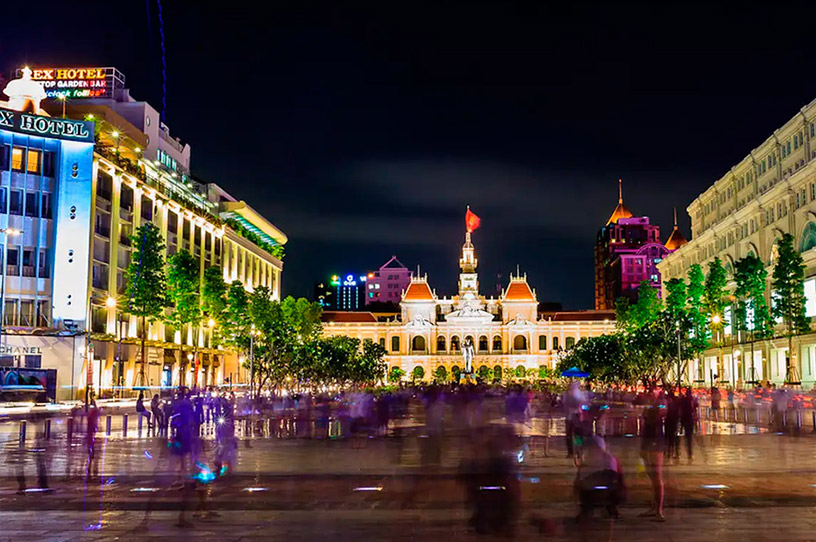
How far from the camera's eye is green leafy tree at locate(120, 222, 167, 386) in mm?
72688

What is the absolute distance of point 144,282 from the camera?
7256cm

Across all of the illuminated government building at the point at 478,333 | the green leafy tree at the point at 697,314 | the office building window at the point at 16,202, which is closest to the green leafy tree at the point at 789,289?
the green leafy tree at the point at 697,314

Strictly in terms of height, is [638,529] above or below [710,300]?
below

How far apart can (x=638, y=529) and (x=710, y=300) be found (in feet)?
262

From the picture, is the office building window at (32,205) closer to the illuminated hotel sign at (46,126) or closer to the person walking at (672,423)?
the illuminated hotel sign at (46,126)

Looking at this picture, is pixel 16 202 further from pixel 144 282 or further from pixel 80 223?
pixel 144 282

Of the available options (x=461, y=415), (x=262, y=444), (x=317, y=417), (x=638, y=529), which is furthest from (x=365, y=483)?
(x=317, y=417)

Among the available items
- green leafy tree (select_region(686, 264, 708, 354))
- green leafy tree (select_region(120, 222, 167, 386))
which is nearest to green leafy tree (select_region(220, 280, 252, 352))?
green leafy tree (select_region(120, 222, 167, 386))

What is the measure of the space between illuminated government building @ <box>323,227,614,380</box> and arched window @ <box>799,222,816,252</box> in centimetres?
10847

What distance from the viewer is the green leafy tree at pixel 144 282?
238 ft

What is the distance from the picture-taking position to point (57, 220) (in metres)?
68.2

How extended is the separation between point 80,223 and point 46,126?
7627 millimetres

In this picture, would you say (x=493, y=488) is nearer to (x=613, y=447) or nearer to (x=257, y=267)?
(x=613, y=447)

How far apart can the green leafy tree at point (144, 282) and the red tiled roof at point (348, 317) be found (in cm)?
11982
